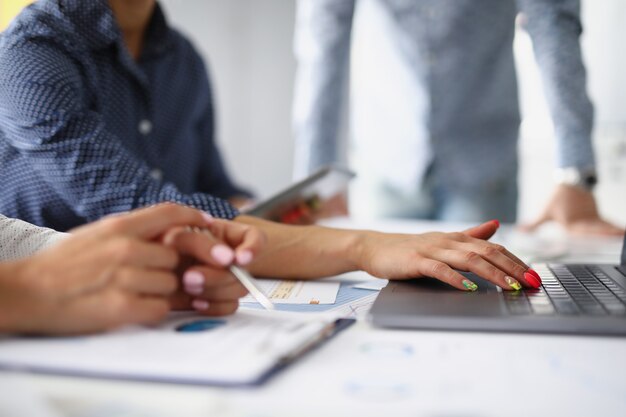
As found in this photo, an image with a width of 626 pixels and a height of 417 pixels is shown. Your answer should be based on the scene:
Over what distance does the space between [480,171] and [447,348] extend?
3.90 ft

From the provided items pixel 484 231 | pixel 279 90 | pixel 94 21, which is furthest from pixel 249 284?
pixel 279 90

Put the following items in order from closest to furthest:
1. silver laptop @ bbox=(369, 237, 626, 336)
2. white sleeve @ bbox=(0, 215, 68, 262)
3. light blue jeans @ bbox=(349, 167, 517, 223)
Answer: silver laptop @ bbox=(369, 237, 626, 336) < white sleeve @ bbox=(0, 215, 68, 262) < light blue jeans @ bbox=(349, 167, 517, 223)

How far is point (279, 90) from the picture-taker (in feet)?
11.7

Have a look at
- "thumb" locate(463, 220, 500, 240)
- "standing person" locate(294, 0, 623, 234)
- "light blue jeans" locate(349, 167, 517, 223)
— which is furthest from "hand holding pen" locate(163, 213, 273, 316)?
"light blue jeans" locate(349, 167, 517, 223)

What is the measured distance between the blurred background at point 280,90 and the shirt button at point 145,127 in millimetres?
1936

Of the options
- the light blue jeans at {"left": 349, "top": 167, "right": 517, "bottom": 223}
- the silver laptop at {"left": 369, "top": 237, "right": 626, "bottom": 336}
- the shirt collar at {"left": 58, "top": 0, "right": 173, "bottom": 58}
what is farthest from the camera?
the light blue jeans at {"left": 349, "top": 167, "right": 517, "bottom": 223}

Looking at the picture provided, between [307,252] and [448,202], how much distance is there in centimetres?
86

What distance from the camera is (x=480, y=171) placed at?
1.68 metres

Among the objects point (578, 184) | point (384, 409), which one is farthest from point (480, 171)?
point (384, 409)

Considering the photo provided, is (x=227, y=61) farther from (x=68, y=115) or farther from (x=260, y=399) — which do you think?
(x=260, y=399)

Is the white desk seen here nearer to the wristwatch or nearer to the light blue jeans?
the wristwatch

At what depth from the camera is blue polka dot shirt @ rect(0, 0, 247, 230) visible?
86 centimetres

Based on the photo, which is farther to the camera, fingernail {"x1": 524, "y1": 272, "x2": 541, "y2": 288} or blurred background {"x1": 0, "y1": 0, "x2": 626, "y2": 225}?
blurred background {"x1": 0, "y1": 0, "x2": 626, "y2": 225}

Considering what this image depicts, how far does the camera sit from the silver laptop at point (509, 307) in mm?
594
